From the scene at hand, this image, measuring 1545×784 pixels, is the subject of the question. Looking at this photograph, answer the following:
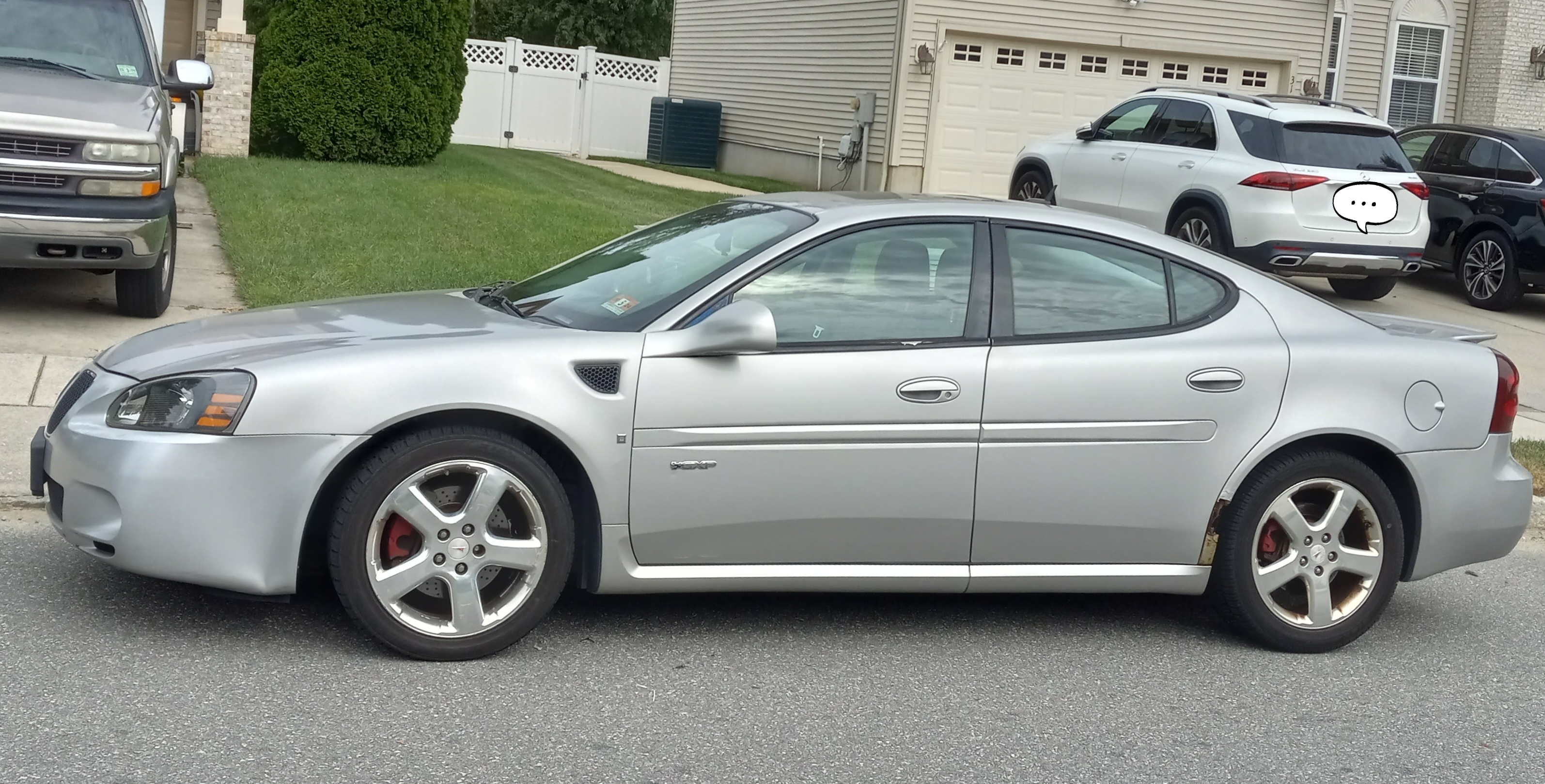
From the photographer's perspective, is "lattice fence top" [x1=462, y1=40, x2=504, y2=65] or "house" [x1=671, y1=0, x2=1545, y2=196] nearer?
"house" [x1=671, y1=0, x2=1545, y2=196]

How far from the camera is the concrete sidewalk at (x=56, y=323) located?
677cm

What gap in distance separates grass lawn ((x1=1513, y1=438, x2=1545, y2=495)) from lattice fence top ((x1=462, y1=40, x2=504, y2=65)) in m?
23.7

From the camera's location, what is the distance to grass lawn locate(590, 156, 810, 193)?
72.0 ft

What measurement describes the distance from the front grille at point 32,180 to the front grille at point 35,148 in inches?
3.9

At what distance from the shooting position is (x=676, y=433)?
4.73 meters

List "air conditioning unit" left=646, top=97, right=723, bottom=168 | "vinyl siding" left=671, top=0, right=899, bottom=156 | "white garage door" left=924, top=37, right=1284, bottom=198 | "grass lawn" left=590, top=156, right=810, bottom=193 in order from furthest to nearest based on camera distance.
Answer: "air conditioning unit" left=646, top=97, right=723, bottom=168 → "grass lawn" left=590, top=156, right=810, bottom=193 → "vinyl siding" left=671, top=0, right=899, bottom=156 → "white garage door" left=924, top=37, right=1284, bottom=198

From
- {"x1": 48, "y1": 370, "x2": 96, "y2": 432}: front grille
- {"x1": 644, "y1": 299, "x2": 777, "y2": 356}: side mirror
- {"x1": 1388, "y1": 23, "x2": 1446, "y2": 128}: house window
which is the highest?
{"x1": 1388, "y1": 23, "x2": 1446, "y2": 128}: house window

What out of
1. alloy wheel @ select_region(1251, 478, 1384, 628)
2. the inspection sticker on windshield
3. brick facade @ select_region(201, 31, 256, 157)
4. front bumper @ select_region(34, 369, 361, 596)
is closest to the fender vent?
the inspection sticker on windshield

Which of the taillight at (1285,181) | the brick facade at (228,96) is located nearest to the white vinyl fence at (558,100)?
the brick facade at (228,96)

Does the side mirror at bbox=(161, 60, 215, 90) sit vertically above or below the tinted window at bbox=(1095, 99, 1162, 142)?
below

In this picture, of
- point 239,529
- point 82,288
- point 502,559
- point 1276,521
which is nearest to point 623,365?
point 502,559

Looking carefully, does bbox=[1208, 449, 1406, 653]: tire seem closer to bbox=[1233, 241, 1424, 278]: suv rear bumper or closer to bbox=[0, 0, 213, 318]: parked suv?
bbox=[0, 0, 213, 318]: parked suv

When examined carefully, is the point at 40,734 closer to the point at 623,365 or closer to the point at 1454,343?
the point at 623,365

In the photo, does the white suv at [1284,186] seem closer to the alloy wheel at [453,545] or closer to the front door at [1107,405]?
the front door at [1107,405]
